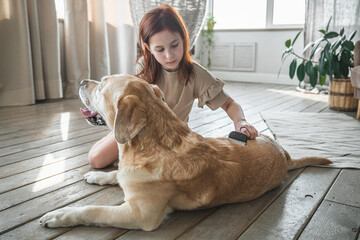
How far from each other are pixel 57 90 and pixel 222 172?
3.54 m

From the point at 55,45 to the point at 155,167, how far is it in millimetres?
3496

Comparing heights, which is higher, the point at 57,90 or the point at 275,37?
the point at 275,37

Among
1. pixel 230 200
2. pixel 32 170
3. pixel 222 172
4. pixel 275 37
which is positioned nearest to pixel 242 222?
pixel 230 200

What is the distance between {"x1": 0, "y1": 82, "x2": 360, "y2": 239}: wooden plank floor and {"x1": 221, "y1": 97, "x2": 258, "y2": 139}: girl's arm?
1.10ft

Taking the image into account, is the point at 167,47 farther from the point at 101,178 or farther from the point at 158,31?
the point at 101,178

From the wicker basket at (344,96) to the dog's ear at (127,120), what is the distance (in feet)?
11.6

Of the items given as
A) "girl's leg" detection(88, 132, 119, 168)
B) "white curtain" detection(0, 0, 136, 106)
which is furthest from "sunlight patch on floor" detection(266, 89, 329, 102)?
"girl's leg" detection(88, 132, 119, 168)

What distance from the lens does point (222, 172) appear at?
1.39 metres

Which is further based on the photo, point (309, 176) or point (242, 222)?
point (309, 176)

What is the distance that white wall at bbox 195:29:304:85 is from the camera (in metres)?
6.80

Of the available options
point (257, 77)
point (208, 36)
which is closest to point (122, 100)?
point (257, 77)

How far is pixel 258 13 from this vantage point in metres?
7.21

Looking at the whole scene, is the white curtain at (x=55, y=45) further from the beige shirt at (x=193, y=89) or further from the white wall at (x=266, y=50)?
the white wall at (x=266, y=50)

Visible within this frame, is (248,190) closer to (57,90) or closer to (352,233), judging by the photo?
(352,233)
